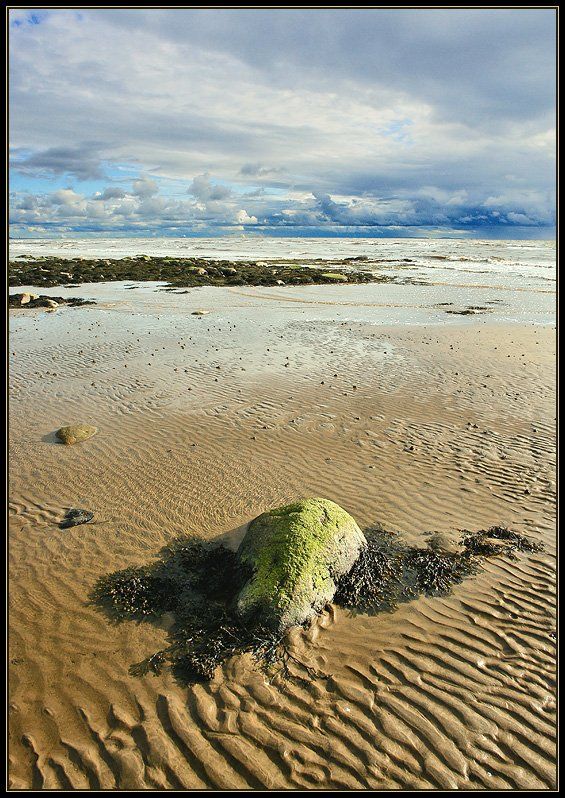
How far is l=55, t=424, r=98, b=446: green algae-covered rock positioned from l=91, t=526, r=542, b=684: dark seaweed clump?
5.07 m

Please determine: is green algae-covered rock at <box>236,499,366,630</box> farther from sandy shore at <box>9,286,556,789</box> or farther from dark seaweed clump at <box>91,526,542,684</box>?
sandy shore at <box>9,286,556,789</box>

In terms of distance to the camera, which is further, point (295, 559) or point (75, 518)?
point (75, 518)

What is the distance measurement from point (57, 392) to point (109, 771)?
1223 centimetres

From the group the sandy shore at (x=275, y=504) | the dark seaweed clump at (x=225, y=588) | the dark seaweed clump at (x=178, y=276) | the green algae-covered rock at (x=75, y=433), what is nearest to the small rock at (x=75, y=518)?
the sandy shore at (x=275, y=504)

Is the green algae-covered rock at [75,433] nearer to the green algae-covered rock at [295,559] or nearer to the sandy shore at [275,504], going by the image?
the sandy shore at [275,504]

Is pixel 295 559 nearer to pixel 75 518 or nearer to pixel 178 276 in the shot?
pixel 75 518

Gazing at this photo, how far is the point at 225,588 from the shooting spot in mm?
6930

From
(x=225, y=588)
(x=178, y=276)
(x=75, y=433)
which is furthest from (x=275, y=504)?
(x=178, y=276)

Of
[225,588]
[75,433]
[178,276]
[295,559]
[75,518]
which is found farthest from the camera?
[178,276]

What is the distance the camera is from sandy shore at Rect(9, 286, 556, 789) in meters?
4.82

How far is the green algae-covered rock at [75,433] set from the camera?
11703mm

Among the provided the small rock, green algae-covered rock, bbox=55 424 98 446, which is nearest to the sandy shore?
the small rock

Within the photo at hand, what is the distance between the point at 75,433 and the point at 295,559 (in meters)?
7.63

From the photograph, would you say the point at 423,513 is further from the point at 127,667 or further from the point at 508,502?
the point at 127,667
